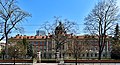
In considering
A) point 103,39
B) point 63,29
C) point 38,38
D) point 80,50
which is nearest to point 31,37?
point 38,38

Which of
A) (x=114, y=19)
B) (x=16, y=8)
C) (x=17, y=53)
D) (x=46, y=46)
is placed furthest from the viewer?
(x=46, y=46)

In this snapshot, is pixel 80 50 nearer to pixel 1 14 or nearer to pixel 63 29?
pixel 1 14

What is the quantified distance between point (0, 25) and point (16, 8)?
4040 mm

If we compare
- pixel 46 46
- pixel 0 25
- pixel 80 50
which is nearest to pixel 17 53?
pixel 0 25

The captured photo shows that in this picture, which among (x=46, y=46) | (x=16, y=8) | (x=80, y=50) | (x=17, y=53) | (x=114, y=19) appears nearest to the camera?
(x=80, y=50)

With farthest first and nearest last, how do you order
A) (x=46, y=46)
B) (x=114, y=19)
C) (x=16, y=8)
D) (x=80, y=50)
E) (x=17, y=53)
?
(x=46, y=46) < (x=114, y=19) < (x=16, y=8) < (x=17, y=53) < (x=80, y=50)

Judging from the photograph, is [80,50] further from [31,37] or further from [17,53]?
[31,37]

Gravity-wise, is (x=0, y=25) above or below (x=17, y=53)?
above

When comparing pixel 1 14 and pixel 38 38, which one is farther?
pixel 38 38

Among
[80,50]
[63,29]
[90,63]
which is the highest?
[63,29]

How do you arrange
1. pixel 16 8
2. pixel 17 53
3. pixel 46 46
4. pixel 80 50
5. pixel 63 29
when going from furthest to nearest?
pixel 46 46 → pixel 63 29 → pixel 16 8 → pixel 17 53 → pixel 80 50

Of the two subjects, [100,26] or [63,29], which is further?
[63,29]

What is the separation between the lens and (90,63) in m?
40.6

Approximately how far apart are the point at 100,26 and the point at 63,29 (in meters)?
11.7
